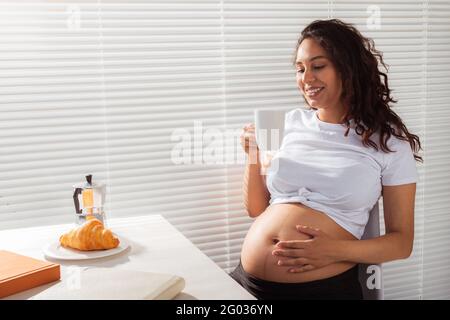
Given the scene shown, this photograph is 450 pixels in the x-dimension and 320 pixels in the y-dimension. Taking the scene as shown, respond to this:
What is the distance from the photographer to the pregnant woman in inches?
59.6

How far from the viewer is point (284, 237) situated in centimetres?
153

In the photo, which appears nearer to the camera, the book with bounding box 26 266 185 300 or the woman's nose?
the book with bounding box 26 266 185 300

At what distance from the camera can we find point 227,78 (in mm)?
1955

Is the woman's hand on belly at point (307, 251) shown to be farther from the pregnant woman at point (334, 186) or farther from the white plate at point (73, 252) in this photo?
the white plate at point (73, 252)

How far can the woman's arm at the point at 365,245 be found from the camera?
58.5 inches

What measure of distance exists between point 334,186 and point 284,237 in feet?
0.72

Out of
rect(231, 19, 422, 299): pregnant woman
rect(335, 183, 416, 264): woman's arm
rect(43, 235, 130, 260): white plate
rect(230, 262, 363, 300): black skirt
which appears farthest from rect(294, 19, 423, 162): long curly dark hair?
rect(43, 235, 130, 260): white plate

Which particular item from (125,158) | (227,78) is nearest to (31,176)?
(125,158)

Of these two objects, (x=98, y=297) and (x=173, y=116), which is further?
(x=173, y=116)

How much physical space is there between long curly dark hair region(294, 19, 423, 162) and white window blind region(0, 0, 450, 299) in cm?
38

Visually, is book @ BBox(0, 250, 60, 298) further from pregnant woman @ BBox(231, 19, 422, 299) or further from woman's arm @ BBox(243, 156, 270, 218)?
woman's arm @ BBox(243, 156, 270, 218)

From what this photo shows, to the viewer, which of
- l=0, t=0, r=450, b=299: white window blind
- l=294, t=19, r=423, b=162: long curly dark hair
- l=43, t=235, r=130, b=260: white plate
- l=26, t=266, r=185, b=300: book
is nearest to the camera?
l=26, t=266, r=185, b=300: book
